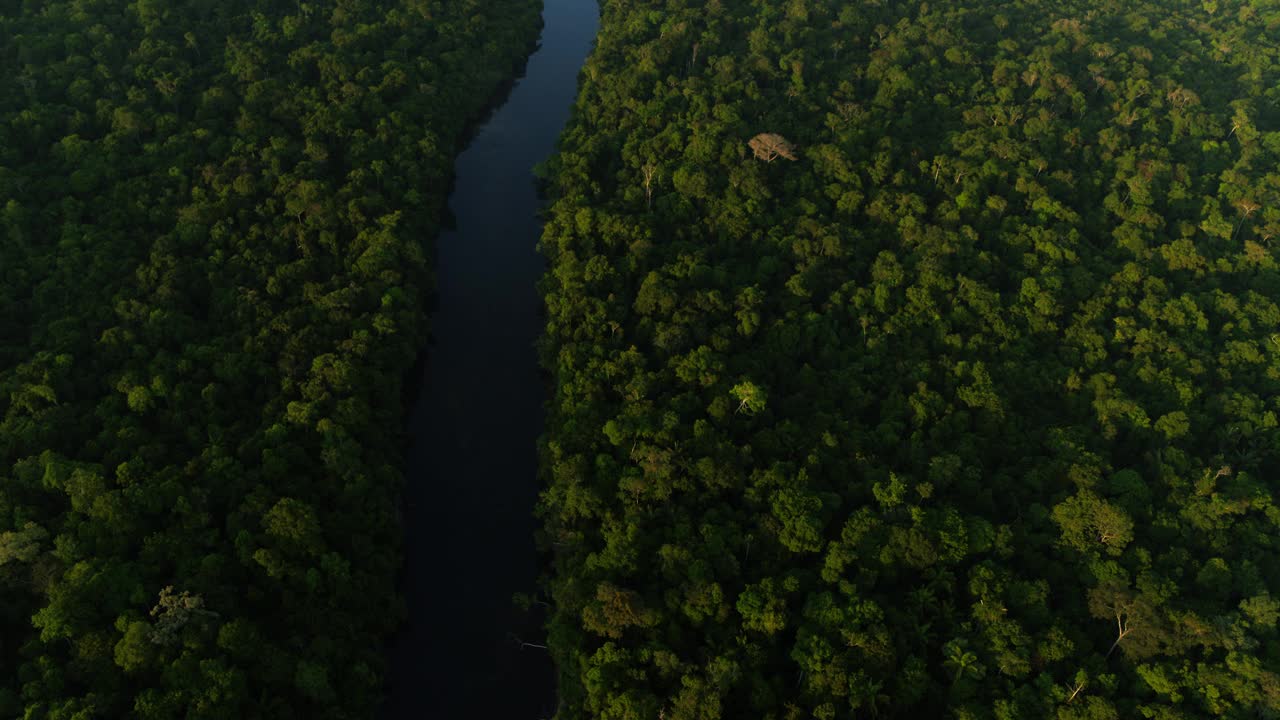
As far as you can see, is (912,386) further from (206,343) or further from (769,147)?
(206,343)

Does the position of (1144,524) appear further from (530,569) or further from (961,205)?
(530,569)

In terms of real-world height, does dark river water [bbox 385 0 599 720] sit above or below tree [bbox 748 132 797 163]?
below

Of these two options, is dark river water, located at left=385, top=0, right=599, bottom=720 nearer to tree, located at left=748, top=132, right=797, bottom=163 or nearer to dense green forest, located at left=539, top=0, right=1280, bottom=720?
dense green forest, located at left=539, top=0, right=1280, bottom=720

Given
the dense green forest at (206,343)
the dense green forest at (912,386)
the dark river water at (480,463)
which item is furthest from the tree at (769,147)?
the dense green forest at (206,343)

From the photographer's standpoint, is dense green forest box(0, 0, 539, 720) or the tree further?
the tree

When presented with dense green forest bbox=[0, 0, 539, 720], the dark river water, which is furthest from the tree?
dense green forest bbox=[0, 0, 539, 720]

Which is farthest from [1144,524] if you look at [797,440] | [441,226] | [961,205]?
[441,226]

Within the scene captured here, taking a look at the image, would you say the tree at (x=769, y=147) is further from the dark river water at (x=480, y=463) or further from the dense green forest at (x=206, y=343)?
the dense green forest at (x=206, y=343)
